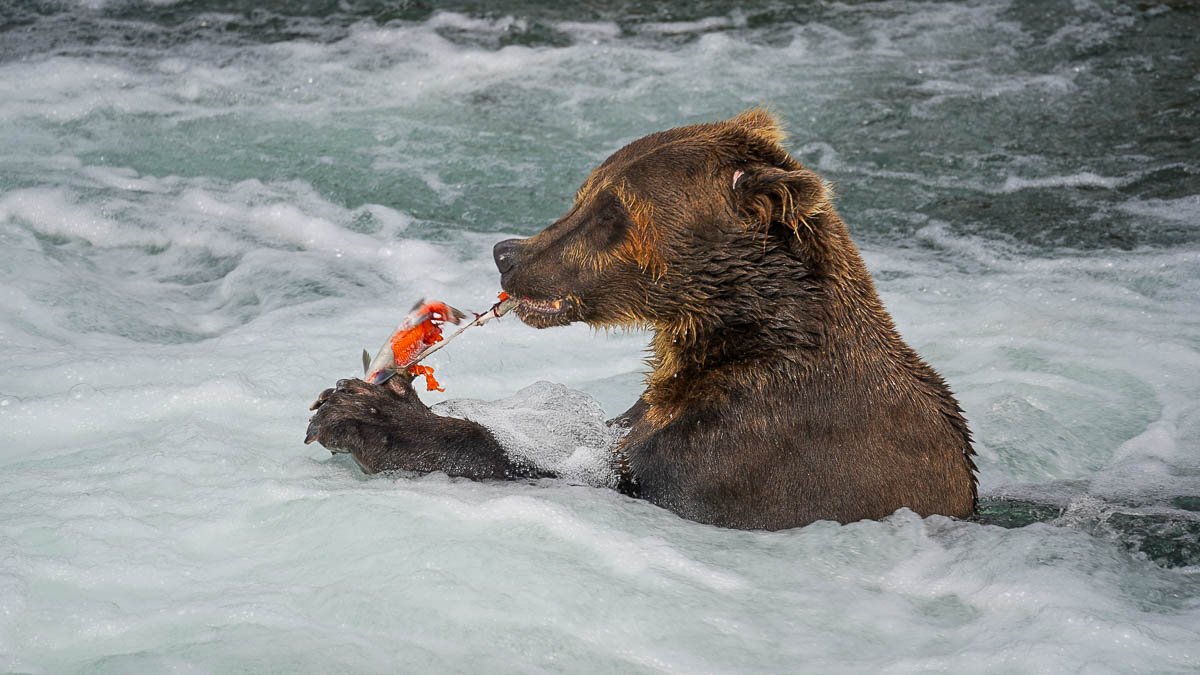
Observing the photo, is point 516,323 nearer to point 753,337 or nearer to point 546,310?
point 546,310

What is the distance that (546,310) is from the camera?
5.02 metres

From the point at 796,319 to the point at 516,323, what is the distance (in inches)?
130

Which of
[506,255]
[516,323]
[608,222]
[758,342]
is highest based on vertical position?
[608,222]

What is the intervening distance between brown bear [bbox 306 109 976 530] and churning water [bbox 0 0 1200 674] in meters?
0.16

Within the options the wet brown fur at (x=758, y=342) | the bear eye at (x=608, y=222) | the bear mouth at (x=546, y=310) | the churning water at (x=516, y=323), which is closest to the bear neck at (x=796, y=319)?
the wet brown fur at (x=758, y=342)

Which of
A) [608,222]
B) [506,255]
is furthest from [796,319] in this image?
[506,255]

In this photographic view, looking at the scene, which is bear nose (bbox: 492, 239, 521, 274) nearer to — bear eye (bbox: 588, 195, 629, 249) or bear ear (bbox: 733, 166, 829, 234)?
bear eye (bbox: 588, 195, 629, 249)

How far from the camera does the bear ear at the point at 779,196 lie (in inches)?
179

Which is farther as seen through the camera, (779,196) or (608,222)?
(608,222)

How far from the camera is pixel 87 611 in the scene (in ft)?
14.2

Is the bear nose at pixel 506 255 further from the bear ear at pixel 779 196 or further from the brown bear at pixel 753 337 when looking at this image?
the bear ear at pixel 779 196

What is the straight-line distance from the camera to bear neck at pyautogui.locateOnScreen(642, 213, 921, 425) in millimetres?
4684

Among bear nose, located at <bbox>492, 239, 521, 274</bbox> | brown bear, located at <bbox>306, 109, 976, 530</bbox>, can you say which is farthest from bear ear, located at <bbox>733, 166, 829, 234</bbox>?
bear nose, located at <bbox>492, 239, 521, 274</bbox>

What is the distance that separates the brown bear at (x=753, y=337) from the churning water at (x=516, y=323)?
162 mm
